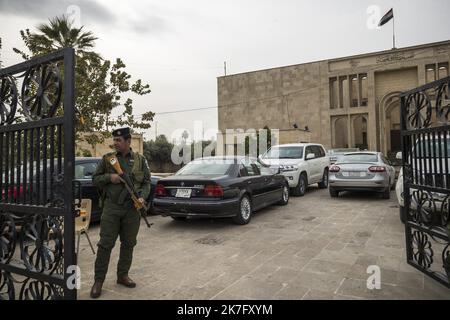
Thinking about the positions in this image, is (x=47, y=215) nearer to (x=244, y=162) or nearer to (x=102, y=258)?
(x=102, y=258)

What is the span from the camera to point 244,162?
8000mm

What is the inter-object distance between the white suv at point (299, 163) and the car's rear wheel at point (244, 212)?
3.82 meters

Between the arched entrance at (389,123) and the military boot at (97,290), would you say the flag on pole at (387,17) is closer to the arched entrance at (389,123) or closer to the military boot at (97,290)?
the arched entrance at (389,123)

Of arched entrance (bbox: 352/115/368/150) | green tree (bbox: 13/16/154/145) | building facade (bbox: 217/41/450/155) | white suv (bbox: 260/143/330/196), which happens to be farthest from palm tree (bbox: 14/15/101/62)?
arched entrance (bbox: 352/115/368/150)

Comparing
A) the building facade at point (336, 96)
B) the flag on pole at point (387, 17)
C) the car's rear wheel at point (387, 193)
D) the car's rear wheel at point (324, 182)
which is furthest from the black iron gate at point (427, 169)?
the flag on pole at point (387, 17)

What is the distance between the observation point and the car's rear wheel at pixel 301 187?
447 inches

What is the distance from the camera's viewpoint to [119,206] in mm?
3842

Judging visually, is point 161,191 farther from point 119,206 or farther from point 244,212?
point 119,206

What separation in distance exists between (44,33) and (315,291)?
14318mm

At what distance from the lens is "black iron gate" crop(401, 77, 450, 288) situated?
359 cm

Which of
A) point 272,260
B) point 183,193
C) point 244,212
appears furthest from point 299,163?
point 272,260

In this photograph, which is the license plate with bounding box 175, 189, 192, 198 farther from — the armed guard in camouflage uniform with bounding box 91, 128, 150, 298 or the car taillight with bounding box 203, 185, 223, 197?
the armed guard in camouflage uniform with bounding box 91, 128, 150, 298

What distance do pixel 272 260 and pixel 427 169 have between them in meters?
2.36
